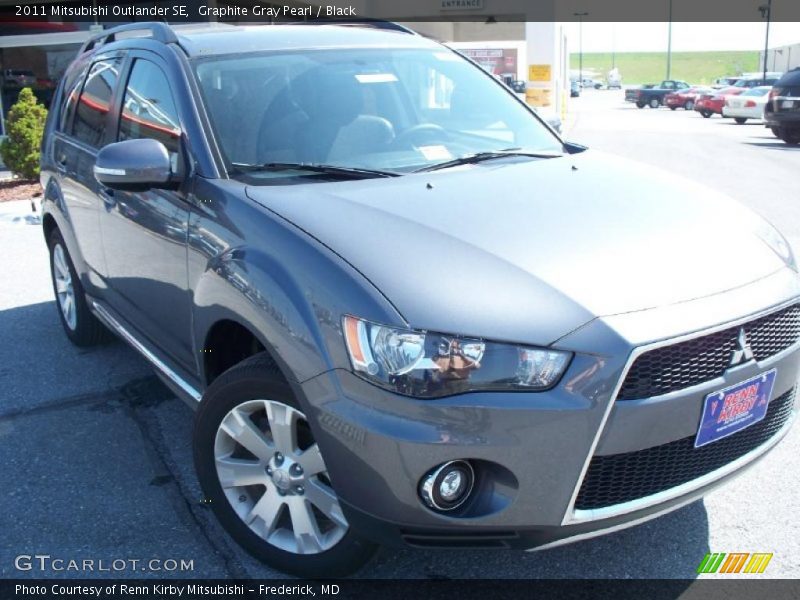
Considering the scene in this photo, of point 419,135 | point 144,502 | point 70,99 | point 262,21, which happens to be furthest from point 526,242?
point 262,21

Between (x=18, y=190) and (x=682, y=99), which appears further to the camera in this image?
(x=682, y=99)

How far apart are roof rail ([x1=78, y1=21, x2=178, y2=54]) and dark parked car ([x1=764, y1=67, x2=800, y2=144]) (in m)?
17.8

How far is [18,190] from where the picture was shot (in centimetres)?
1281

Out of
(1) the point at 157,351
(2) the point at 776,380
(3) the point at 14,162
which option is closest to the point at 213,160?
(1) the point at 157,351

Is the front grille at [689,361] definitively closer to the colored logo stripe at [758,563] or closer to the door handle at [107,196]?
the colored logo stripe at [758,563]

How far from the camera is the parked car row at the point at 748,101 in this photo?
19.5 meters

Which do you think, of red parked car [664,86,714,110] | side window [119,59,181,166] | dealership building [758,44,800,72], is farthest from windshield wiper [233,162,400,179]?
dealership building [758,44,800,72]

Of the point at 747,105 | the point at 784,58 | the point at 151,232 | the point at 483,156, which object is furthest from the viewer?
the point at 784,58

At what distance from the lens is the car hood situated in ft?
7.91

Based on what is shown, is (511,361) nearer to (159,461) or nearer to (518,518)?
(518,518)

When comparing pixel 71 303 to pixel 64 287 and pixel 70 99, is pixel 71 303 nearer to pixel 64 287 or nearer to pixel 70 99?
pixel 64 287

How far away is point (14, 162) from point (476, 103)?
10.7 meters

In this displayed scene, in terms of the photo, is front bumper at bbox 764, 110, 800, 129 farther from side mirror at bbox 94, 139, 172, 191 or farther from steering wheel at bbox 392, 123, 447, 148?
side mirror at bbox 94, 139, 172, 191

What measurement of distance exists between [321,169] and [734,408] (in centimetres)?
175
